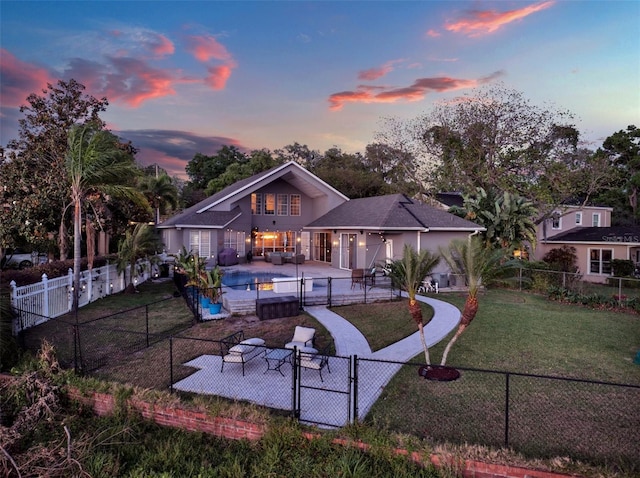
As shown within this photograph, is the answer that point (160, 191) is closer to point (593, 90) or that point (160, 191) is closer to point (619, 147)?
point (593, 90)

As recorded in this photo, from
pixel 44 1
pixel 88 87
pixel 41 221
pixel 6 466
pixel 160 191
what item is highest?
pixel 88 87

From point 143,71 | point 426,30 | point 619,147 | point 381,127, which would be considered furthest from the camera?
point 619,147

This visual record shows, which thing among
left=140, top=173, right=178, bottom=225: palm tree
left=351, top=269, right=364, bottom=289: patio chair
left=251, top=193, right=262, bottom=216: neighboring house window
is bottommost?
left=351, top=269, right=364, bottom=289: patio chair

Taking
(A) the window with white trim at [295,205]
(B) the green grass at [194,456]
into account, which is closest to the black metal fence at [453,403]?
(B) the green grass at [194,456]

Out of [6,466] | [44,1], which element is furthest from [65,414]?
[44,1]

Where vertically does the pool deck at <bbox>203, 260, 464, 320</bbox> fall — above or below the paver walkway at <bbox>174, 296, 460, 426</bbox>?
above

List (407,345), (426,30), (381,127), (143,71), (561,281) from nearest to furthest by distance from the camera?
(407,345), (426,30), (143,71), (561,281), (381,127)

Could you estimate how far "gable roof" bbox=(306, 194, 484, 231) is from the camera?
20.3 m

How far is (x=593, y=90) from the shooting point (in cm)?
1816

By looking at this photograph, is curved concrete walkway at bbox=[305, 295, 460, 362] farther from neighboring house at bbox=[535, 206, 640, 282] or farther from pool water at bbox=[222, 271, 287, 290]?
neighboring house at bbox=[535, 206, 640, 282]

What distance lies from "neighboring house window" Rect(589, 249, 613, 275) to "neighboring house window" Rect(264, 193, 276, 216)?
78.6 feet

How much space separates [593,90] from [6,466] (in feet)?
78.5

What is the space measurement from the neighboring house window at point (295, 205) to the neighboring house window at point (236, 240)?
4274mm

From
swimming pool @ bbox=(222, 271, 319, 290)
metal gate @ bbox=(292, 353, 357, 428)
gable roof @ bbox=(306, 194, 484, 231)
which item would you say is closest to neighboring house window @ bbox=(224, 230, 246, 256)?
swimming pool @ bbox=(222, 271, 319, 290)
